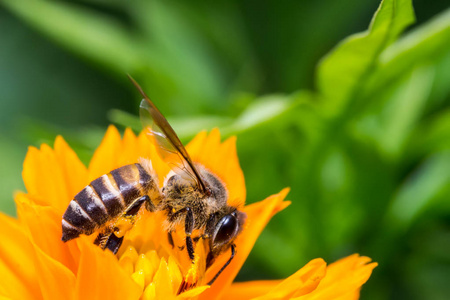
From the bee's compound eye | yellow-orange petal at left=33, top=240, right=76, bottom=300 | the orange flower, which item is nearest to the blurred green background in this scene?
the orange flower

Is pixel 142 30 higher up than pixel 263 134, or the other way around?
pixel 142 30

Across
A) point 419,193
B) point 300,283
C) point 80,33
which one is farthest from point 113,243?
point 80,33

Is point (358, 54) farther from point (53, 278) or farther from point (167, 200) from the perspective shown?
point (53, 278)

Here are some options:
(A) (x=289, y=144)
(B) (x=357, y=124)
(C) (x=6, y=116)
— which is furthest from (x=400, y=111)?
(C) (x=6, y=116)

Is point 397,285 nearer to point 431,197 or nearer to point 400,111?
point 431,197

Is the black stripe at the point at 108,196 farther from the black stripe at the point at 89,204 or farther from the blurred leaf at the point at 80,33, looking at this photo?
the blurred leaf at the point at 80,33

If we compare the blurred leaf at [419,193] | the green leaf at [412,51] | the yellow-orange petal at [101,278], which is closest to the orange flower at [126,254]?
the yellow-orange petal at [101,278]

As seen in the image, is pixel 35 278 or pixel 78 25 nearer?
pixel 35 278

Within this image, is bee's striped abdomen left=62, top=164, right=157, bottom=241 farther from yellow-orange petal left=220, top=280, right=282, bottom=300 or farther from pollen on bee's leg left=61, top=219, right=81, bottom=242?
yellow-orange petal left=220, top=280, right=282, bottom=300
